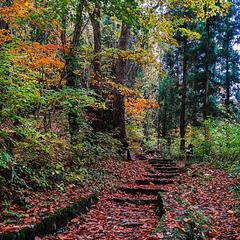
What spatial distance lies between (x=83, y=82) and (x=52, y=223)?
11.5 metres

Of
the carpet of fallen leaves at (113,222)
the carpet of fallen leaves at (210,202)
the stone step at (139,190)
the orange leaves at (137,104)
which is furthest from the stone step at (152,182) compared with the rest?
the orange leaves at (137,104)

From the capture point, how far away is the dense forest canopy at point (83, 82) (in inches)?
237

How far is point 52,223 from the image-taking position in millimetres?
4934

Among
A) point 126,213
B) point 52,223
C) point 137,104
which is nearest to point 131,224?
point 126,213

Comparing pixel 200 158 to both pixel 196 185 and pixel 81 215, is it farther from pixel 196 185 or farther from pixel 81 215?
pixel 81 215

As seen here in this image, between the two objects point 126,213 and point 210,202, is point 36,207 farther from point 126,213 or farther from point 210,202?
point 210,202

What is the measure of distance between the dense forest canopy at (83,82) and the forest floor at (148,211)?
0.76 meters

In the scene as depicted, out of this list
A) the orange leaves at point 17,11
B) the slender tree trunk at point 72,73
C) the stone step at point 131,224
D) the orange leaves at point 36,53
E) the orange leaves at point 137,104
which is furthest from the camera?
the orange leaves at point 137,104

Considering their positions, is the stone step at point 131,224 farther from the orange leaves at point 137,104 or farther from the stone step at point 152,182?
the orange leaves at point 137,104

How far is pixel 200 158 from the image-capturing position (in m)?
15.9

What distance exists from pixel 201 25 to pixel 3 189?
1957 centimetres

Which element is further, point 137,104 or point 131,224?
point 137,104

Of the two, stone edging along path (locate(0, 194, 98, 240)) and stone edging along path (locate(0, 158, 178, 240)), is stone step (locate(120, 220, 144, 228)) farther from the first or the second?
stone edging along path (locate(0, 194, 98, 240))

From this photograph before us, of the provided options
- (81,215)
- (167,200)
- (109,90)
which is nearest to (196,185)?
(167,200)
